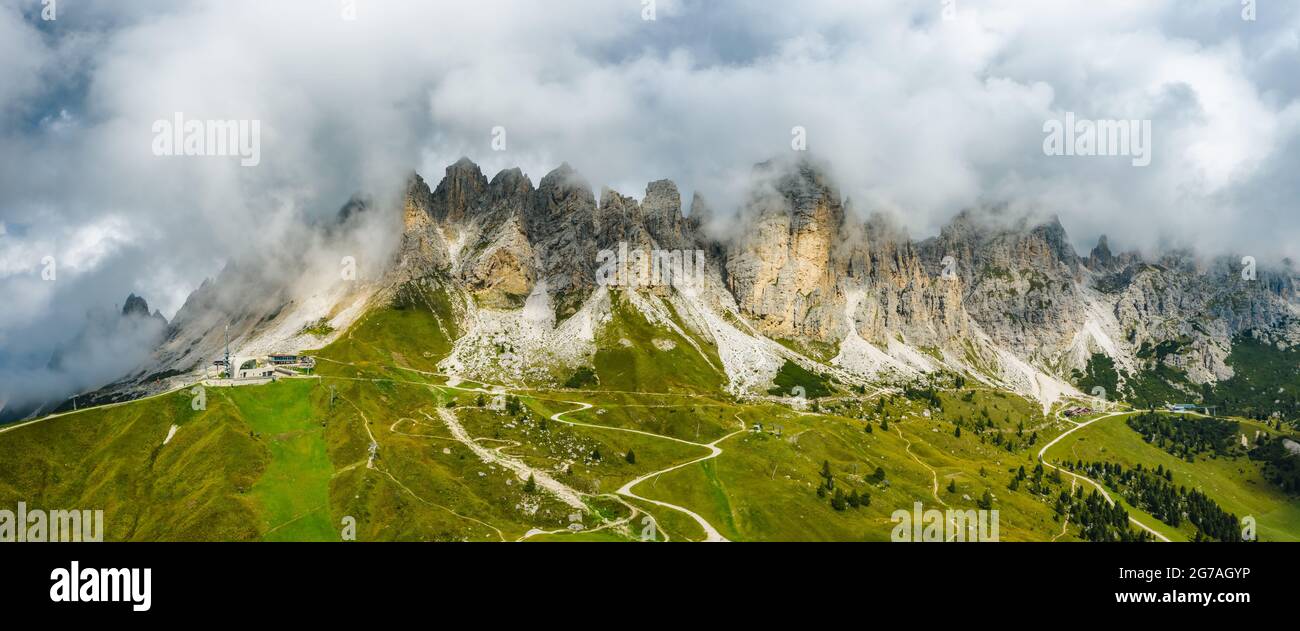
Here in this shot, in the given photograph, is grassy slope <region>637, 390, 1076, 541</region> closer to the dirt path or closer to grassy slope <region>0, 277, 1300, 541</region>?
grassy slope <region>0, 277, 1300, 541</region>

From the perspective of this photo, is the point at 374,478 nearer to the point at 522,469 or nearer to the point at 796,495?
the point at 522,469

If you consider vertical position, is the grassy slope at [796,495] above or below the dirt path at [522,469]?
below

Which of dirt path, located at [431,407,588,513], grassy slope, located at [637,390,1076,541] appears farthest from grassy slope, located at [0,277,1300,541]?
dirt path, located at [431,407,588,513]

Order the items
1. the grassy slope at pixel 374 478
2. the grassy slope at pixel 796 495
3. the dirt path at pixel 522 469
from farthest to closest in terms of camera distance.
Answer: the dirt path at pixel 522 469, the grassy slope at pixel 796 495, the grassy slope at pixel 374 478

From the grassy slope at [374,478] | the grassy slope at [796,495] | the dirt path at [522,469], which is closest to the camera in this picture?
the grassy slope at [374,478]

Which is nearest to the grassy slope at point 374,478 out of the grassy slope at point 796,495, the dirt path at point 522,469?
the grassy slope at point 796,495

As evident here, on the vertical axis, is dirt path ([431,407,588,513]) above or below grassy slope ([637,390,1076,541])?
above

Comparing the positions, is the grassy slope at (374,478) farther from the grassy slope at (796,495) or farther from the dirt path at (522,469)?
the dirt path at (522,469)

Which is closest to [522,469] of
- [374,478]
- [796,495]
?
[374,478]
